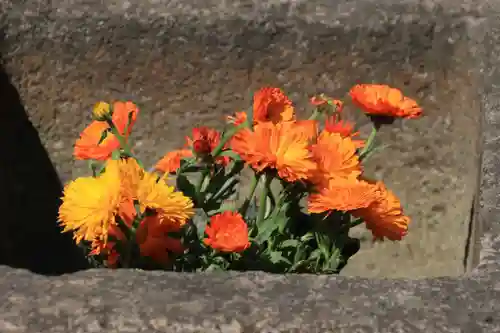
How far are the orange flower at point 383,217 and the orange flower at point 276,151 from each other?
94mm

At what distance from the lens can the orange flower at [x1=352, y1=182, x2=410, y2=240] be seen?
95 cm

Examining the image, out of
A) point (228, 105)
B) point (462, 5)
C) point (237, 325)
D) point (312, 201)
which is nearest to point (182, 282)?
point (237, 325)

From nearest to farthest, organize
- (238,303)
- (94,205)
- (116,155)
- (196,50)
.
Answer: (238,303) → (94,205) → (116,155) → (196,50)

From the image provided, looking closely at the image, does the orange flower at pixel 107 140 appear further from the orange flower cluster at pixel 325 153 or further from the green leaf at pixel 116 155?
the orange flower cluster at pixel 325 153

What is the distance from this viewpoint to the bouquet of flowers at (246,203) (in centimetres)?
85

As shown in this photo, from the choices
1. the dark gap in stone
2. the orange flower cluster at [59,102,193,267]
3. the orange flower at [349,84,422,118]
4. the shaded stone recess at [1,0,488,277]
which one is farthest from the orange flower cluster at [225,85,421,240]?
the dark gap in stone

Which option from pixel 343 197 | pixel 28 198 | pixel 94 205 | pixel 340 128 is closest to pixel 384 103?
pixel 340 128

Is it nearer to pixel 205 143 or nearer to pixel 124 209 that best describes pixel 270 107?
pixel 205 143

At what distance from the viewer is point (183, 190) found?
0.99 metres

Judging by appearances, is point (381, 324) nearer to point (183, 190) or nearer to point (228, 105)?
point (183, 190)

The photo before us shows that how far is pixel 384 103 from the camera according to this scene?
100cm

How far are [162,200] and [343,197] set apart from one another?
21 centimetres

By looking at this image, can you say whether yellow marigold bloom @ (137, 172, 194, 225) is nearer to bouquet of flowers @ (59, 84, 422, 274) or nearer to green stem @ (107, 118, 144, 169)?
bouquet of flowers @ (59, 84, 422, 274)

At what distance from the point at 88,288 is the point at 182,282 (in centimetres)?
8
